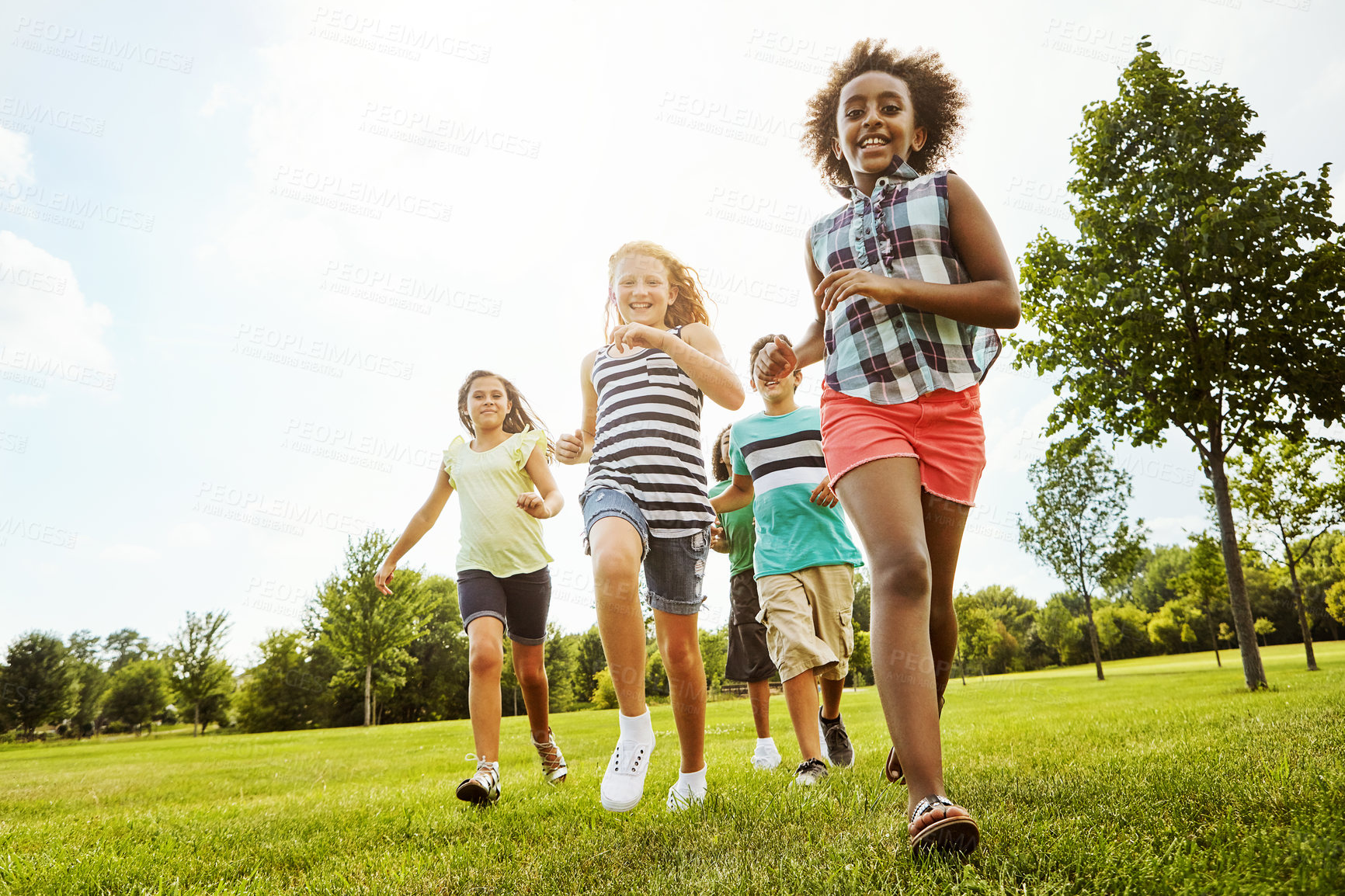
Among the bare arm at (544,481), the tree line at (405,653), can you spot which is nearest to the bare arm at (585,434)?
the bare arm at (544,481)

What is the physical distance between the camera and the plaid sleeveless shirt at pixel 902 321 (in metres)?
2.61

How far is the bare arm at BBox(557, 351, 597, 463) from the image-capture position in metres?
4.05

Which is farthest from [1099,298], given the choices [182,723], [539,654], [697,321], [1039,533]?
[182,723]

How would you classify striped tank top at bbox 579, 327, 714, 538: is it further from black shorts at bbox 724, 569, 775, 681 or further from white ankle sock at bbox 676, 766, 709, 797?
black shorts at bbox 724, 569, 775, 681

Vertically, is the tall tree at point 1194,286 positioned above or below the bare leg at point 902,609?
above

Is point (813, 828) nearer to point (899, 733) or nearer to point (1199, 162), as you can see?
point (899, 733)

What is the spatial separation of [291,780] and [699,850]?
7.30 metres

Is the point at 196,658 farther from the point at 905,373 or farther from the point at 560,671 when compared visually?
the point at 905,373

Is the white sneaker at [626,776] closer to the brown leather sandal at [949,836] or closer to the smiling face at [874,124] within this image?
the brown leather sandal at [949,836]

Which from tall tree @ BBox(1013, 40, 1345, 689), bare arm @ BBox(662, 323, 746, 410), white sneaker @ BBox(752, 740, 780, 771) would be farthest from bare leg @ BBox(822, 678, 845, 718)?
tall tree @ BBox(1013, 40, 1345, 689)

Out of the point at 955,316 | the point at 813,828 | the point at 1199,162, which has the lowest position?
the point at 813,828

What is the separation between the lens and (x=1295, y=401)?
972 cm

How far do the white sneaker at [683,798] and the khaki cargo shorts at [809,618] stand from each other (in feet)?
4.30

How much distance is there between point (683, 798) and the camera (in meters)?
3.21
